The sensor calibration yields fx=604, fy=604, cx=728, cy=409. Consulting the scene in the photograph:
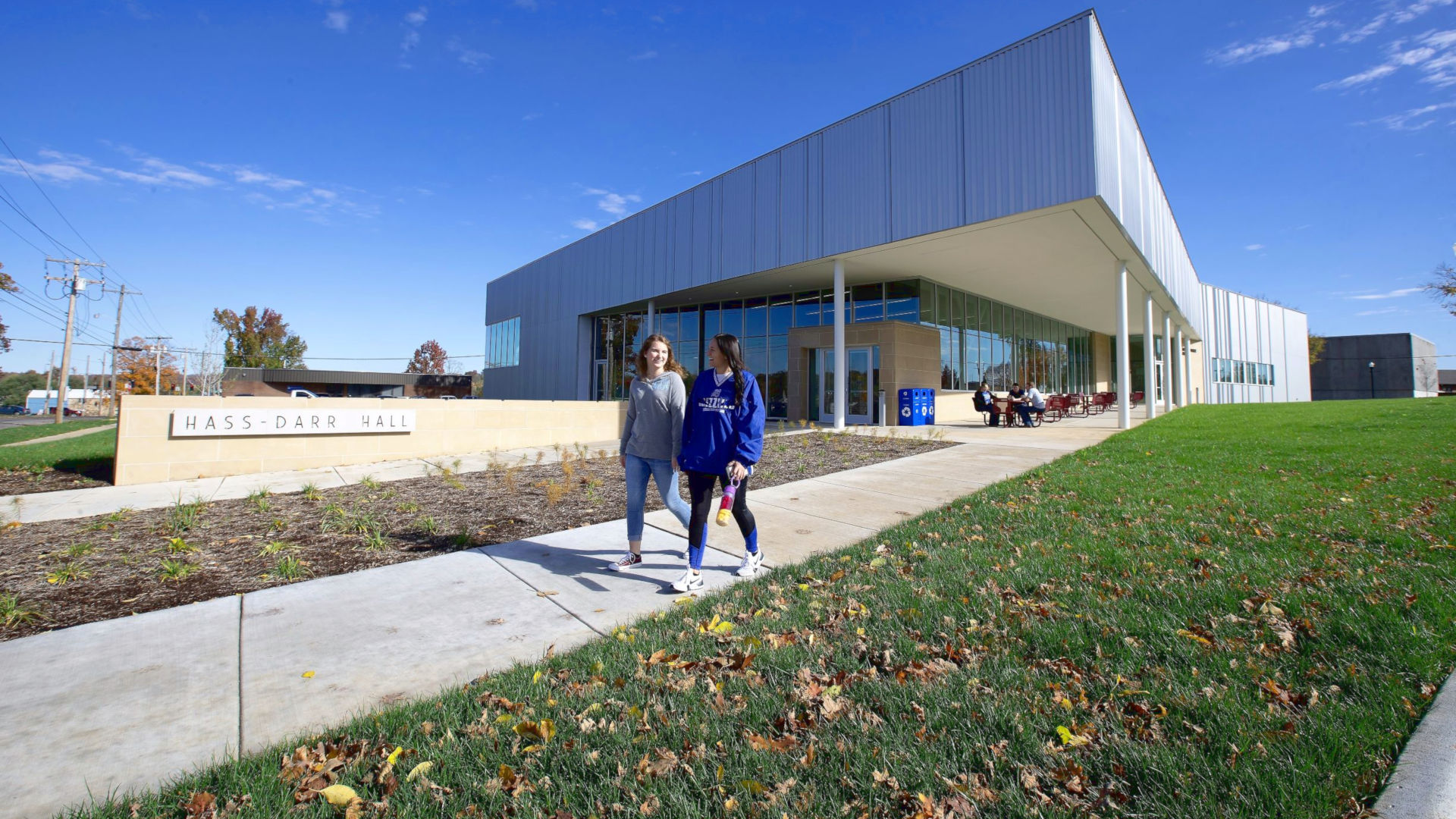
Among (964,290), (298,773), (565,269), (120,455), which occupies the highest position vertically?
(565,269)

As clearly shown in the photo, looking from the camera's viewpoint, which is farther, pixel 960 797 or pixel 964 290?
pixel 964 290

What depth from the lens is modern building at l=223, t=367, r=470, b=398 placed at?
5456 cm

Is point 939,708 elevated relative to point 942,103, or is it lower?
lower

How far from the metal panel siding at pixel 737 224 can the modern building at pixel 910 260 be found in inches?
2.2

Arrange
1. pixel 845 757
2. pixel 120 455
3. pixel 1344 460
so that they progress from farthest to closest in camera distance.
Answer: pixel 120 455
pixel 1344 460
pixel 845 757

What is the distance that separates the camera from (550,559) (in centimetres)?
501

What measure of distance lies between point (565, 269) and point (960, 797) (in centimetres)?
2980

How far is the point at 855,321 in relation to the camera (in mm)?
20547

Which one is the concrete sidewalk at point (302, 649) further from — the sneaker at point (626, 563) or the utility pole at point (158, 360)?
the utility pole at point (158, 360)

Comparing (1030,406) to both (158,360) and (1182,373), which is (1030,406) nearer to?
(1182,373)

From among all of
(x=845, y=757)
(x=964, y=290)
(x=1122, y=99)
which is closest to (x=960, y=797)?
(x=845, y=757)

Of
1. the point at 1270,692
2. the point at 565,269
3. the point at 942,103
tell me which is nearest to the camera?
the point at 1270,692

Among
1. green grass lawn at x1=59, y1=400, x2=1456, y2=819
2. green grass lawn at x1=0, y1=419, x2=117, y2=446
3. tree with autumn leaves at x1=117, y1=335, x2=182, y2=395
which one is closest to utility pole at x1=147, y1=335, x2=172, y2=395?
tree with autumn leaves at x1=117, y1=335, x2=182, y2=395

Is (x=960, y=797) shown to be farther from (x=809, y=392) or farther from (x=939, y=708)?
(x=809, y=392)
